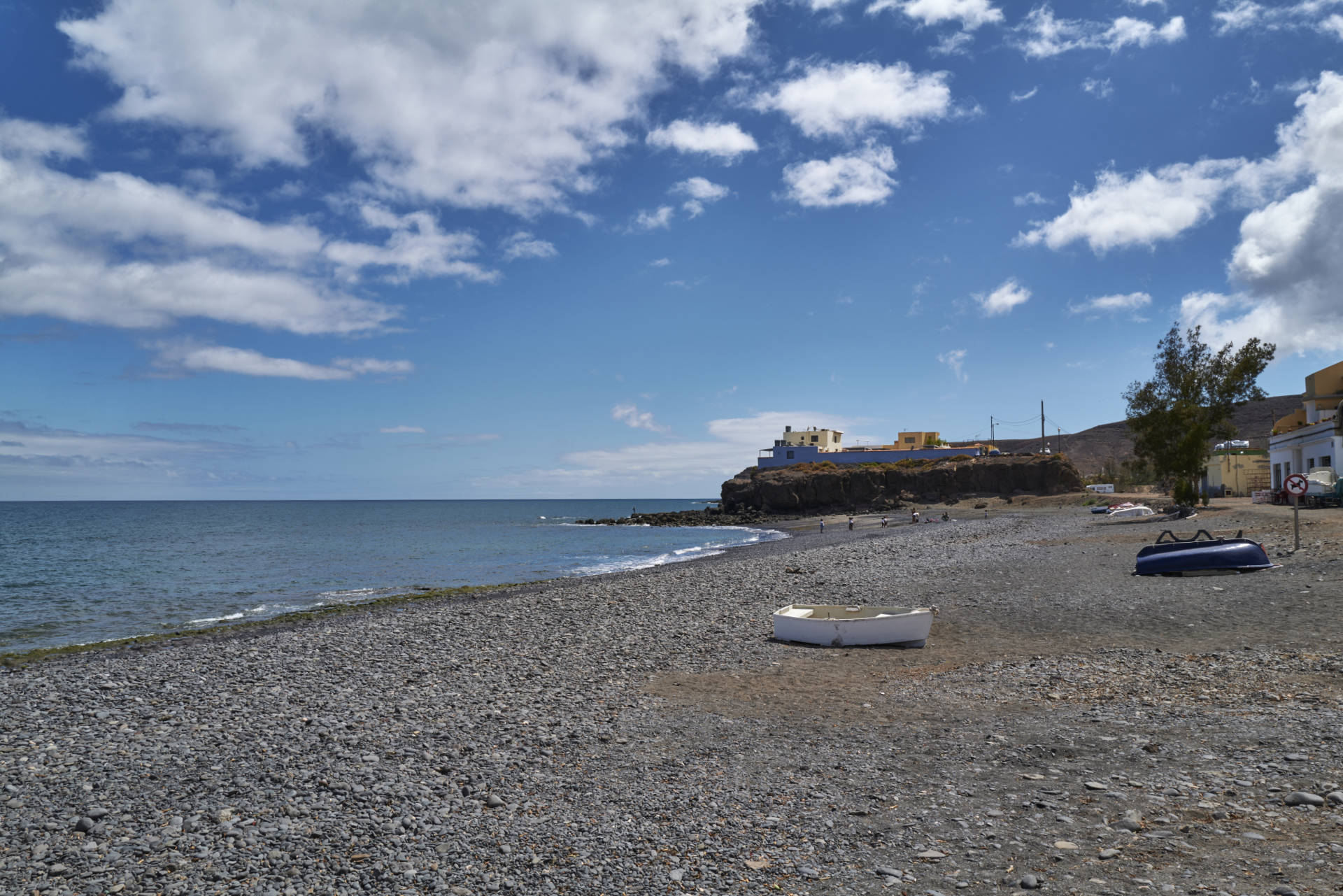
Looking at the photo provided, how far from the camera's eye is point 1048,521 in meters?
52.0

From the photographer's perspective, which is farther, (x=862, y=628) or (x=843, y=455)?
(x=843, y=455)

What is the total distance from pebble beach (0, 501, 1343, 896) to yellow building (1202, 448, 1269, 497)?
195 ft

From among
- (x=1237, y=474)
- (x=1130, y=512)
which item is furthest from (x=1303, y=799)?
(x=1237, y=474)

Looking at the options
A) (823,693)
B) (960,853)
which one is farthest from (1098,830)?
(823,693)

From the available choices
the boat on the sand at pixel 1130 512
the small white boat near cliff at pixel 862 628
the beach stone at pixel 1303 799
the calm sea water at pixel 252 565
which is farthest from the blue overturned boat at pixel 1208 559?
the boat on the sand at pixel 1130 512

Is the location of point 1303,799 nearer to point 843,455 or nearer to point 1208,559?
point 1208,559

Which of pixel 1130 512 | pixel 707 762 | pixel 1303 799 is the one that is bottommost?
pixel 707 762

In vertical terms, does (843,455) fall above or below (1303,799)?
above

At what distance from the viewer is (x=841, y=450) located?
413 ft

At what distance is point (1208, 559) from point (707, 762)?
61.4 feet

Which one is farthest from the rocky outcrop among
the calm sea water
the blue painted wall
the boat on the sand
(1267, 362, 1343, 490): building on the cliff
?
the boat on the sand

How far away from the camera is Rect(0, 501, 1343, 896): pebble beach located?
5859 millimetres

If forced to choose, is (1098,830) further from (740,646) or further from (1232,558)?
(1232,558)

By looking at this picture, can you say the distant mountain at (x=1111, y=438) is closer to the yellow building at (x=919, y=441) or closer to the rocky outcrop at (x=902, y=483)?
the yellow building at (x=919, y=441)
